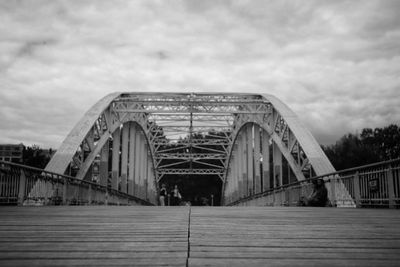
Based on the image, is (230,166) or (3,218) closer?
(3,218)

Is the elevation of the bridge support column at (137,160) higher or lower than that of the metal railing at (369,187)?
higher

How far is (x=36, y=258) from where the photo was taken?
11.9 ft

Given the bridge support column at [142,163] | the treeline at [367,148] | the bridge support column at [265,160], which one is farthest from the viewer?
the treeline at [367,148]

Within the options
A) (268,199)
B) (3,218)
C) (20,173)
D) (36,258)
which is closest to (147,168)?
(268,199)

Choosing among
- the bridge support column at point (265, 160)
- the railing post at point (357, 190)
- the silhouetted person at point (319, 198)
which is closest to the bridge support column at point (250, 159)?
the bridge support column at point (265, 160)

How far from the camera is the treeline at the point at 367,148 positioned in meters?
60.7

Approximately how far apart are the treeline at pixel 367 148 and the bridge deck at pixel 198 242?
57547 millimetres

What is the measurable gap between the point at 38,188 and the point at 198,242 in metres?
9.34

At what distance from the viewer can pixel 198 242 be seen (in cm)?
425

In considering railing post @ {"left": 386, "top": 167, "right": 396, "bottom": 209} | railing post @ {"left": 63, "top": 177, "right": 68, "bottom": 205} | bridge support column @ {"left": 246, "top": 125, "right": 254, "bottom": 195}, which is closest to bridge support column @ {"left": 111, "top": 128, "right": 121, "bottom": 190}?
bridge support column @ {"left": 246, "top": 125, "right": 254, "bottom": 195}

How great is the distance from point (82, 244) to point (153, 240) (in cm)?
65

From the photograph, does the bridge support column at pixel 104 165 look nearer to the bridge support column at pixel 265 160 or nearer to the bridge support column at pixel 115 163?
the bridge support column at pixel 115 163

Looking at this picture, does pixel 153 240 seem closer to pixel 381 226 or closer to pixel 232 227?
pixel 232 227

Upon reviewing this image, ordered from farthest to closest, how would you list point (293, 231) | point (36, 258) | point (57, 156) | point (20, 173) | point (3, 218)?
1. point (57, 156)
2. point (20, 173)
3. point (3, 218)
4. point (293, 231)
5. point (36, 258)
